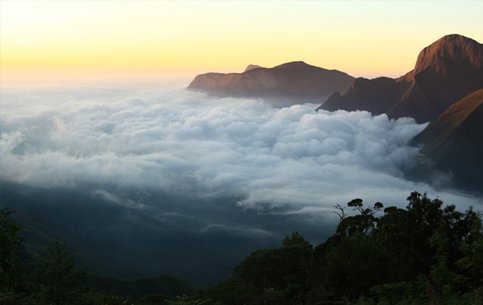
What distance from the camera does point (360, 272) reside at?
37.1 m

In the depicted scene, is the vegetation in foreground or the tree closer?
the vegetation in foreground

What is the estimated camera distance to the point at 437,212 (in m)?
50.5

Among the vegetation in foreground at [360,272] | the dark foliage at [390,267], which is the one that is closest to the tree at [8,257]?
the vegetation in foreground at [360,272]

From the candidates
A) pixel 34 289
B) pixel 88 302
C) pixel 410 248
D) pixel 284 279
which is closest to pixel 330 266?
pixel 410 248

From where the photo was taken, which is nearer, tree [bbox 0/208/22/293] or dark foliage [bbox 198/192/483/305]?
dark foliage [bbox 198/192/483/305]

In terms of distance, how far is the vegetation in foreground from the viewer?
26.4m

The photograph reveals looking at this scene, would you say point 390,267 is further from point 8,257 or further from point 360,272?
point 8,257

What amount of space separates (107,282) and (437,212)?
16914cm

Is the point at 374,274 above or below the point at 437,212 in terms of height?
below

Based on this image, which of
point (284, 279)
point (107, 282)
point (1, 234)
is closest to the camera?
point (1, 234)

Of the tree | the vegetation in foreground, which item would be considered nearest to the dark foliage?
the vegetation in foreground

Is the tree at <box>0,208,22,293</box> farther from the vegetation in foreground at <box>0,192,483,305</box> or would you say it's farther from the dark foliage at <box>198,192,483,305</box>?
the dark foliage at <box>198,192,483,305</box>

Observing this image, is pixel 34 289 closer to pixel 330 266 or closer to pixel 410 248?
pixel 330 266

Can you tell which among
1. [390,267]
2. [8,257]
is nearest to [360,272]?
[390,267]
